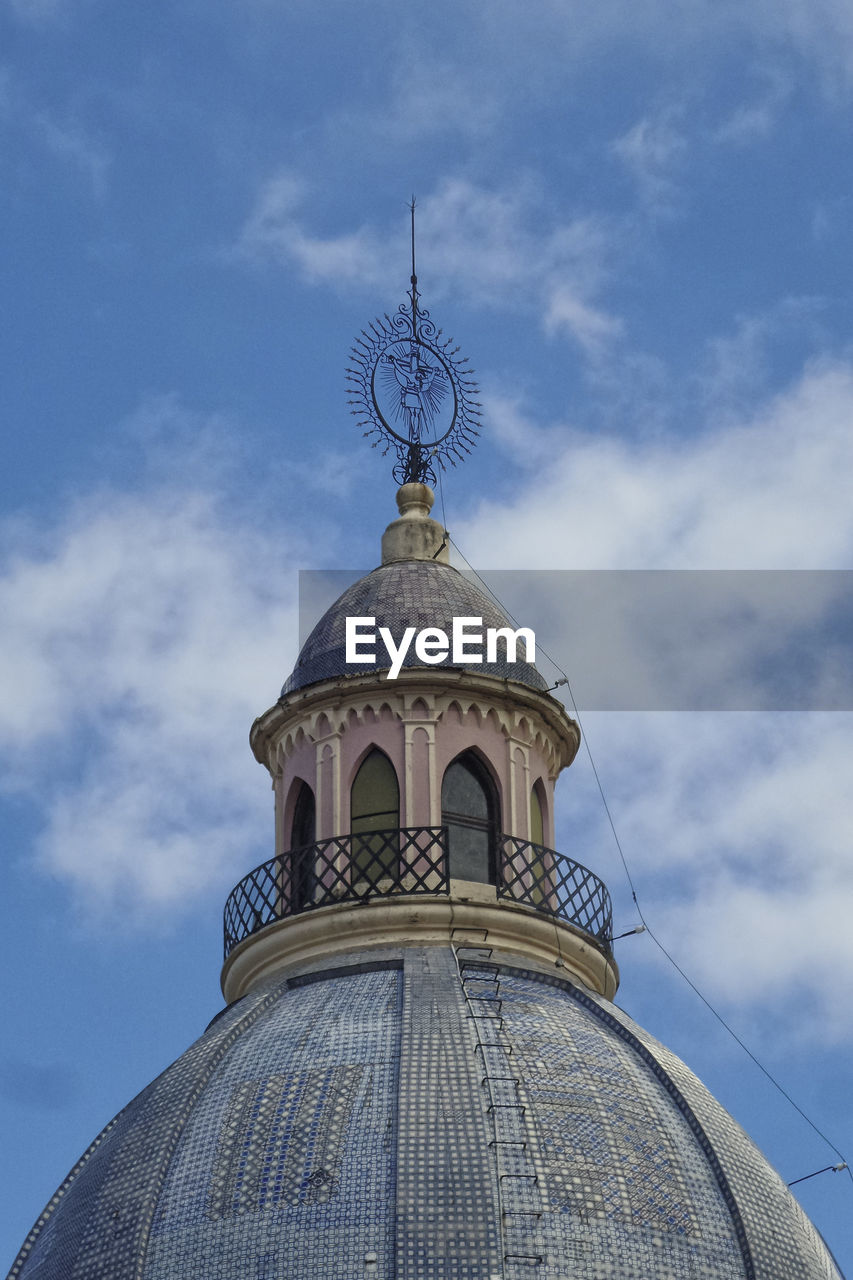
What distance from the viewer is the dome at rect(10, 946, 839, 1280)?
1240 inches

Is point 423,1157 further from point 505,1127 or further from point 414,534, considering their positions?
point 414,534

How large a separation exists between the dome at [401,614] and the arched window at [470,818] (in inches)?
54.6

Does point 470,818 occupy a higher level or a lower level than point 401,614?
lower

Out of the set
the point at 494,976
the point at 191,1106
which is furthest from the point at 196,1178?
the point at 494,976

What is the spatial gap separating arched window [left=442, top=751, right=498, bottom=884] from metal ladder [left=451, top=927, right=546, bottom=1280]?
79.4 inches

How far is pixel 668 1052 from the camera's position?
35750 mm

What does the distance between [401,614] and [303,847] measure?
3686 mm

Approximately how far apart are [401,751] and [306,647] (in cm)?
277

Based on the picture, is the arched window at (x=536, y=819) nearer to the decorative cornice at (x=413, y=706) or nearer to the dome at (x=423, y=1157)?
the decorative cornice at (x=413, y=706)

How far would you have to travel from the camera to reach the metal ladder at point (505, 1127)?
3128cm

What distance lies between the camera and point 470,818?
38.2 m

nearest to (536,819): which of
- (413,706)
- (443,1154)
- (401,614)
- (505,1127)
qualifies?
(413,706)

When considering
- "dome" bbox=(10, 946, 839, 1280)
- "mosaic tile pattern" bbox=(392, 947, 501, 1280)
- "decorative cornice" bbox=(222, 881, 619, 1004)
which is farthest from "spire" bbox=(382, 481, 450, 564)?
"mosaic tile pattern" bbox=(392, 947, 501, 1280)

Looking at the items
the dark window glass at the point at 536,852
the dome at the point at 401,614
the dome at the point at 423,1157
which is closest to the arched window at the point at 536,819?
the dark window glass at the point at 536,852
